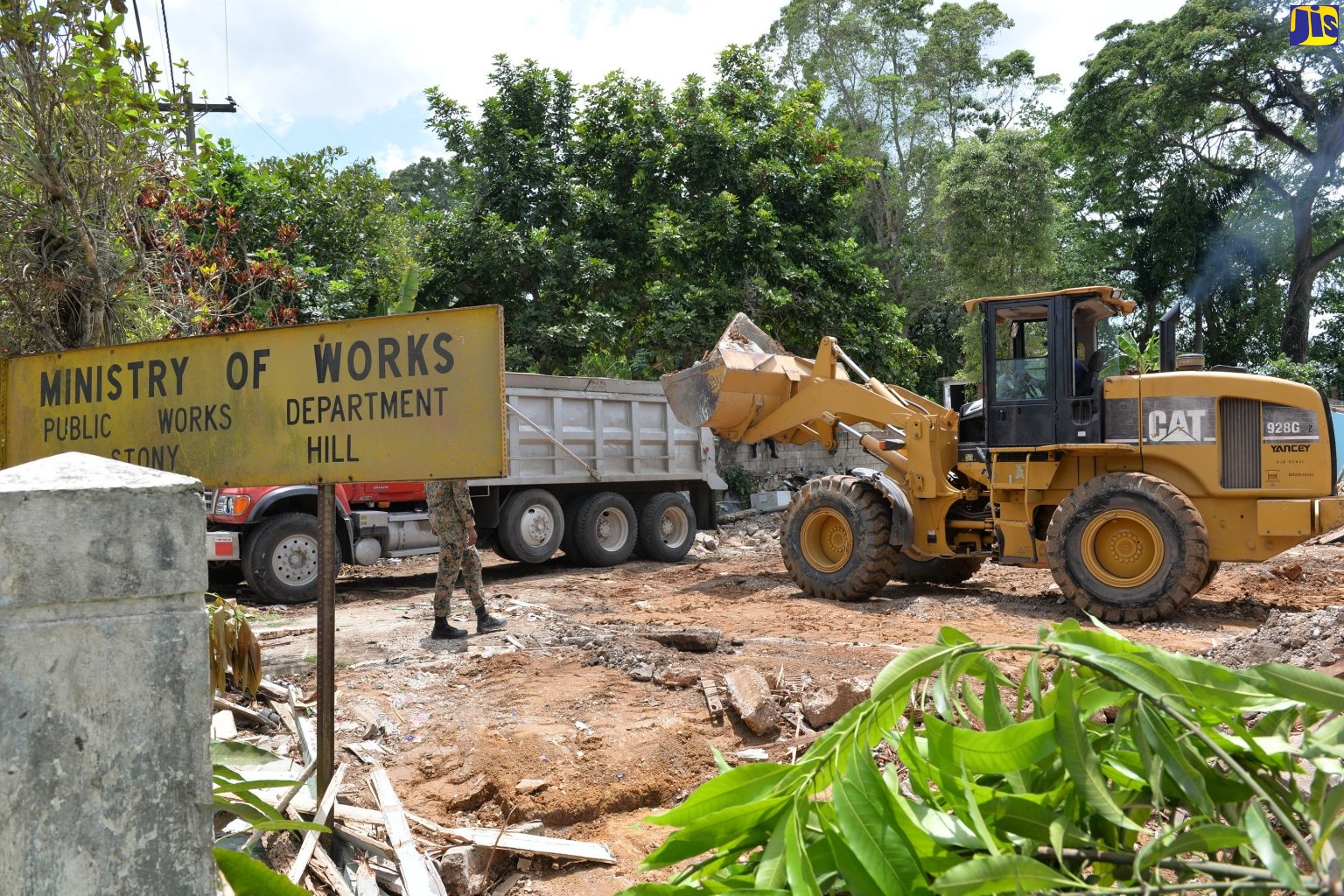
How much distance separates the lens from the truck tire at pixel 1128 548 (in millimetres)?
8320

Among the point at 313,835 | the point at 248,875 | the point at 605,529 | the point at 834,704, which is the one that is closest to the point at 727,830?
the point at 248,875

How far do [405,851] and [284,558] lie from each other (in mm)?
7286

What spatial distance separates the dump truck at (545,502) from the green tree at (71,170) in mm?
3215

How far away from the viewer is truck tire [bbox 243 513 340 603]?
9913mm

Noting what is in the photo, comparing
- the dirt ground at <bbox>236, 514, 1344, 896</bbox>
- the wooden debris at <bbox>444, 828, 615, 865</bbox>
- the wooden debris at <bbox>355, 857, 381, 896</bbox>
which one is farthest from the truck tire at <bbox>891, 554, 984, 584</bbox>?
the wooden debris at <bbox>355, 857, 381, 896</bbox>

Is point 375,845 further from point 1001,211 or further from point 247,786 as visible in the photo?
point 1001,211

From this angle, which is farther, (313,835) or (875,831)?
(313,835)

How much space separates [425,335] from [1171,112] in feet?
81.2

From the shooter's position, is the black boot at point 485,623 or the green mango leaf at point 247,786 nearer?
the green mango leaf at point 247,786

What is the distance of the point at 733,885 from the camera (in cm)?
165

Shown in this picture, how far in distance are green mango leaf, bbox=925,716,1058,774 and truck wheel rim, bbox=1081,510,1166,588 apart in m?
7.75

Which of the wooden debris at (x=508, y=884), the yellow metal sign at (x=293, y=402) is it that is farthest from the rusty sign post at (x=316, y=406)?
the wooden debris at (x=508, y=884)

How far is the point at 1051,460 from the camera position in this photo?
9242mm

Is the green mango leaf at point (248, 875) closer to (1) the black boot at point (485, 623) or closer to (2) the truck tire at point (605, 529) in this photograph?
(1) the black boot at point (485, 623)
